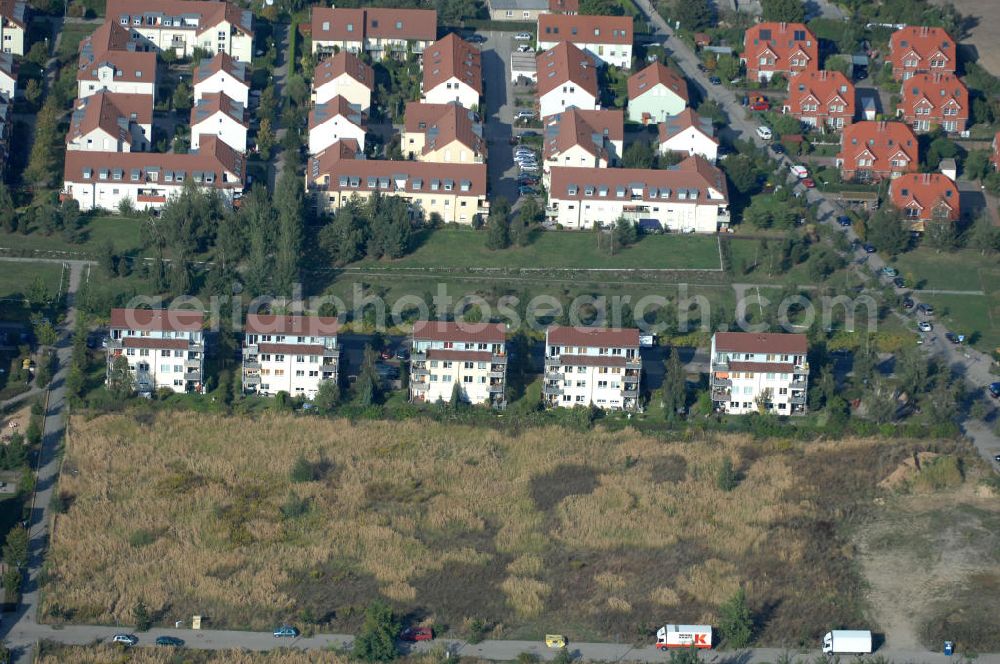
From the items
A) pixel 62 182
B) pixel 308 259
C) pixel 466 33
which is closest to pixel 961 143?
pixel 466 33

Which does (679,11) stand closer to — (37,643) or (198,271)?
(198,271)

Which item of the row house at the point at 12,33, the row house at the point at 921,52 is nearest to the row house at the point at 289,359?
the row house at the point at 12,33

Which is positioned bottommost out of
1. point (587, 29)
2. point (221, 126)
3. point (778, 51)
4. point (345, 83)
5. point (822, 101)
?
point (221, 126)

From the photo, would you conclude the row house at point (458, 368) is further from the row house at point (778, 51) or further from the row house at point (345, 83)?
the row house at point (778, 51)

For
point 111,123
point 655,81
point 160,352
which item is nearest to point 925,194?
point 655,81

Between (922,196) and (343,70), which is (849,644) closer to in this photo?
(922,196)

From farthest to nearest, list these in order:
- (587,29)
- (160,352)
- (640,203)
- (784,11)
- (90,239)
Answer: (784,11) < (587,29) < (640,203) < (90,239) < (160,352)
